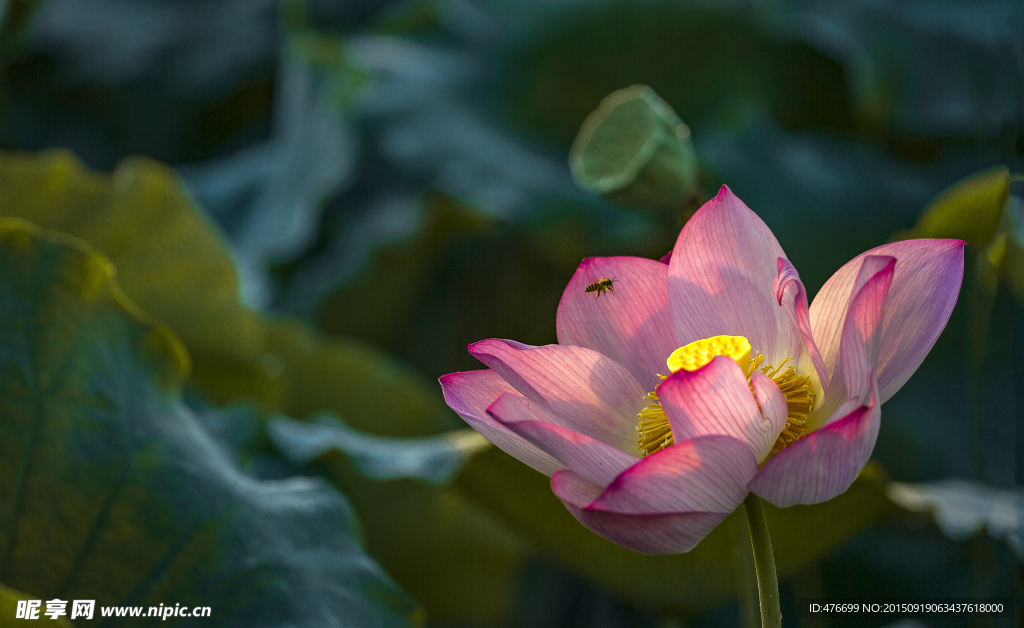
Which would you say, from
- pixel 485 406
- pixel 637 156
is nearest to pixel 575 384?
pixel 485 406

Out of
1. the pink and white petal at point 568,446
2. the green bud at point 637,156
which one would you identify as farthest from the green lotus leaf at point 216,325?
the pink and white petal at point 568,446

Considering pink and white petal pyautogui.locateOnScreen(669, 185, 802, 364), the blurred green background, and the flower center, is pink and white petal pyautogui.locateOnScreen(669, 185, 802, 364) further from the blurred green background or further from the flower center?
the blurred green background

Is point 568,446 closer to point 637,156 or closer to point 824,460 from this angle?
point 824,460

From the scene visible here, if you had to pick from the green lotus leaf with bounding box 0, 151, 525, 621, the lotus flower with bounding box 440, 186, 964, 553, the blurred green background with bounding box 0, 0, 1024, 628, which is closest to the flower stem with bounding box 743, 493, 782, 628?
the lotus flower with bounding box 440, 186, 964, 553

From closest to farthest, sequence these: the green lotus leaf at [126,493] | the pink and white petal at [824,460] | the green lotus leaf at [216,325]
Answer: the pink and white petal at [824,460] → the green lotus leaf at [126,493] → the green lotus leaf at [216,325]

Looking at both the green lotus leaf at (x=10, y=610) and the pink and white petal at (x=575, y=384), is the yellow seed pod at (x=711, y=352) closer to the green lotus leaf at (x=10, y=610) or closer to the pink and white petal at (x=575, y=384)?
the pink and white petal at (x=575, y=384)

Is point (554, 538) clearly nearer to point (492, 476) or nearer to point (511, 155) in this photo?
point (492, 476)
